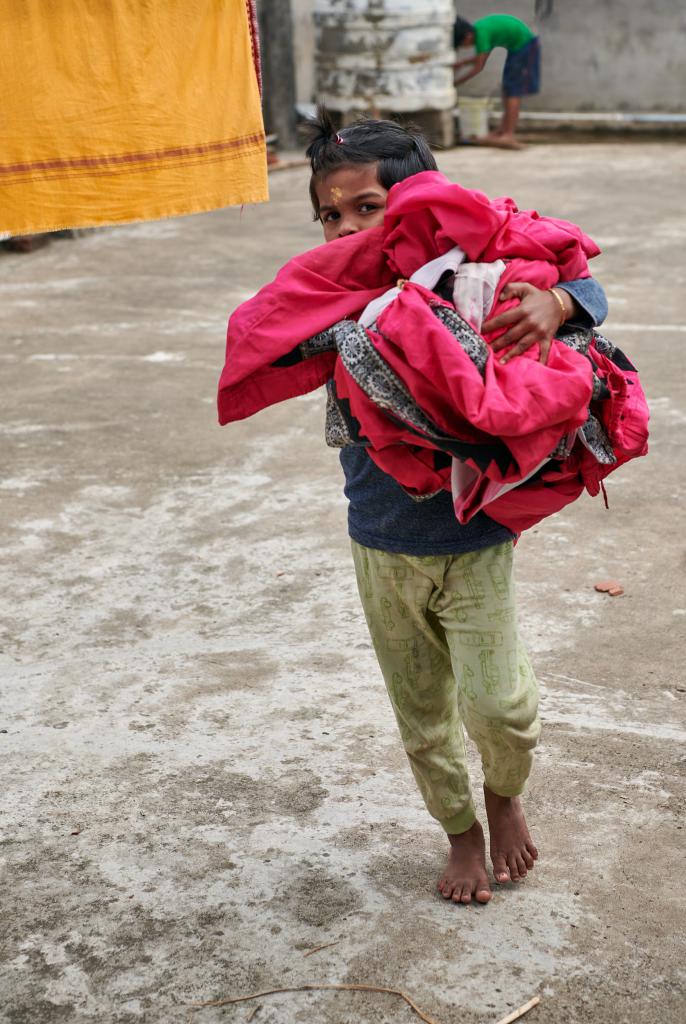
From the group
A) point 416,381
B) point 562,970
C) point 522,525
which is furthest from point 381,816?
point 416,381

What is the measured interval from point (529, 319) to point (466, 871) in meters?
1.08

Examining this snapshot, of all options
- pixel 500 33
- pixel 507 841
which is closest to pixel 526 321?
pixel 507 841

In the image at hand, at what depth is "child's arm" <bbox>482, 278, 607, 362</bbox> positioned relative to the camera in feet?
6.31

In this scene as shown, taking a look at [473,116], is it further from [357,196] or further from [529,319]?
[529,319]

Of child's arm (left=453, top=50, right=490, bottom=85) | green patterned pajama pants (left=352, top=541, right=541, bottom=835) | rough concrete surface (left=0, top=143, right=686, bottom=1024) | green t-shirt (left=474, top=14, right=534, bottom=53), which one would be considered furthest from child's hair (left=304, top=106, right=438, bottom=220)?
green t-shirt (left=474, top=14, right=534, bottom=53)

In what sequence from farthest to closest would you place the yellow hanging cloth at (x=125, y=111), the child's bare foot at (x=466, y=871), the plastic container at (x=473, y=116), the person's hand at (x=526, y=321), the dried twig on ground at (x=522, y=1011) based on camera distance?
the plastic container at (x=473, y=116), the yellow hanging cloth at (x=125, y=111), the child's bare foot at (x=466, y=871), the dried twig on ground at (x=522, y=1011), the person's hand at (x=526, y=321)

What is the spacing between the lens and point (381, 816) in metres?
2.66

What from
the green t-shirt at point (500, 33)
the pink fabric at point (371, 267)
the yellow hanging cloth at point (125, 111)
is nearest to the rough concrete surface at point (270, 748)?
the pink fabric at point (371, 267)

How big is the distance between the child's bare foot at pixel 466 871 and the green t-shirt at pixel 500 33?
12.6 metres

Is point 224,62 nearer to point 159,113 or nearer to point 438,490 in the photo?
point 159,113

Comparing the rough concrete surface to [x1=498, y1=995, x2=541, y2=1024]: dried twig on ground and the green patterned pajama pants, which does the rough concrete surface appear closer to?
[x1=498, y1=995, x2=541, y2=1024]: dried twig on ground

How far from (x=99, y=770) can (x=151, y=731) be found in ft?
0.62

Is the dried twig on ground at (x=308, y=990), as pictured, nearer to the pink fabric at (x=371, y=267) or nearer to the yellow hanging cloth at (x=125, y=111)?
the pink fabric at (x=371, y=267)

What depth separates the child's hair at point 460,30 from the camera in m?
13.6
